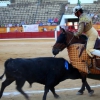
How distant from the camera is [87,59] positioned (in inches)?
194

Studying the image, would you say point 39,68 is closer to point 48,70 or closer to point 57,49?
point 48,70

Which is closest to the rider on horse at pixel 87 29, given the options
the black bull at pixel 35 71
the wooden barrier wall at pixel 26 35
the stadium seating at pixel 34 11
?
the black bull at pixel 35 71

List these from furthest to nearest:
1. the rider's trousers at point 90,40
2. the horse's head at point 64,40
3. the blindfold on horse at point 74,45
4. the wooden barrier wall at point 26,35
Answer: the wooden barrier wall at point 26,35 < the horse's head at point 64,40 < the blindfold on horse at point 74,45 < the rider's trousers at point 90,40

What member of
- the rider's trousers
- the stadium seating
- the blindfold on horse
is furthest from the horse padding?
the stadium seating

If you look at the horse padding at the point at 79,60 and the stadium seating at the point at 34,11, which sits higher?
the horse padding at the point at 79,60

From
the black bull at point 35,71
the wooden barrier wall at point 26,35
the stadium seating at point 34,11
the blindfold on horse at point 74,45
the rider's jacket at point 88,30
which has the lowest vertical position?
the wooden barrier wall at point 26,35

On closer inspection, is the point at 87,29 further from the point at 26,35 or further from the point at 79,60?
the point at 26,35

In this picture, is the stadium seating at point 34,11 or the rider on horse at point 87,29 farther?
the stadium seating at point 34,11

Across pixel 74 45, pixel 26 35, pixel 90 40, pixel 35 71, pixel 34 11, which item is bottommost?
pixel 26 35

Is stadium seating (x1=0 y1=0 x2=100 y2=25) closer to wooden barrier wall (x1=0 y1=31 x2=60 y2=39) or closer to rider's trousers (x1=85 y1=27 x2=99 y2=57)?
wooden barrier wall (x1=0 y1=31 x2=60 y2=39)

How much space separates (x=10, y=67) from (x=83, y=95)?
4.95ft

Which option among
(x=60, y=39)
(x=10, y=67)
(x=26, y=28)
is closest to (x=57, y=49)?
(x=60, y=39)

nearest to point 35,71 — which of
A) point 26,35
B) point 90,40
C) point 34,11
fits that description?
point 90,40

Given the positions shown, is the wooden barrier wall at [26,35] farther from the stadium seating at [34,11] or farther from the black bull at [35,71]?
the black bull at [35,71]
